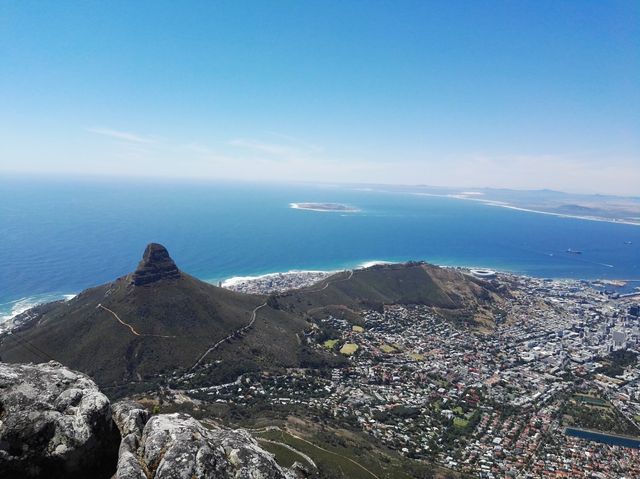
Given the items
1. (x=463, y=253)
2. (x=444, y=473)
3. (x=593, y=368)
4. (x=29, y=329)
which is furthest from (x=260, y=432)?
(x=463, y=253)

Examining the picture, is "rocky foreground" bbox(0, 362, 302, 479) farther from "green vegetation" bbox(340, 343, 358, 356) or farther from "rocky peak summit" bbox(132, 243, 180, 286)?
"rocky peak summit" bbox(132, 243, 180, 286)

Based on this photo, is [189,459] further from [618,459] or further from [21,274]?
[21,274]

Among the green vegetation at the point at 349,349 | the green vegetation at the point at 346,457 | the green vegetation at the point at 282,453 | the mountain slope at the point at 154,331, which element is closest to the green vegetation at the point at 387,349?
the green vegetation at the point at 349,349

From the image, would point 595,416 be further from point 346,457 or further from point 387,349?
point 346,457

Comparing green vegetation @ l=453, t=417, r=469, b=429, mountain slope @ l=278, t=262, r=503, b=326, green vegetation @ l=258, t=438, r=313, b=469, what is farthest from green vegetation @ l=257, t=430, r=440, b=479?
mountain slope @ l=278, t=262, r=503, b=326

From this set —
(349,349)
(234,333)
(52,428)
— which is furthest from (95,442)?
(349,349)

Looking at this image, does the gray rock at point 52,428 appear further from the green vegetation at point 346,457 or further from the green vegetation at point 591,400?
the green vegetation at point 591,400

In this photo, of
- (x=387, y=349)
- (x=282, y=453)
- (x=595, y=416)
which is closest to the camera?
(x=282, y=453)
